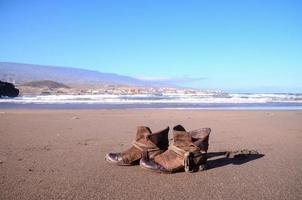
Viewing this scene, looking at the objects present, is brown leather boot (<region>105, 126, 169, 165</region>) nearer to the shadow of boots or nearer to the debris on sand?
the shadow of boots

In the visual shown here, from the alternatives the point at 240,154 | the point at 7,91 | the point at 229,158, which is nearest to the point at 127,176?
the point at 229,158

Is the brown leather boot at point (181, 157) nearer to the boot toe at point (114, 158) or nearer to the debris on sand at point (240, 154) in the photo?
the boot toe at point (114, 158)

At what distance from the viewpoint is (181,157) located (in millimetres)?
3590

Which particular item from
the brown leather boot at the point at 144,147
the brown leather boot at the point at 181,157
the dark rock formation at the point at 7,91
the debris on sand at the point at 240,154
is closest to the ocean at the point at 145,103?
the dark rock formation at the point at 7,91

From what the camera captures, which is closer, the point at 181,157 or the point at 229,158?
the point at 181,157

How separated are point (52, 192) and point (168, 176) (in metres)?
1.06

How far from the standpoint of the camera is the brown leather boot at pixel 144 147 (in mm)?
3869

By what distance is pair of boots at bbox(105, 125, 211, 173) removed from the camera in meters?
3.55

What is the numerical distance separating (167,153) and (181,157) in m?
0.16

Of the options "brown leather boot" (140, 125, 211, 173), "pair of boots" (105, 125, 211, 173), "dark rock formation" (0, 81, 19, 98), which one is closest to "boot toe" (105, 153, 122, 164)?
"pair of boots" (105, 125, 211, 173)

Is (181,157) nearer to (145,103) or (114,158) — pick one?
(114,158)

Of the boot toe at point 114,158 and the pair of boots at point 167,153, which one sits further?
the boot toe at point 114,158

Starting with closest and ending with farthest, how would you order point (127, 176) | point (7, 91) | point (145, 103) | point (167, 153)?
point (127, 176) < point (167, 153) < point (145, 103) < point (7, 91)

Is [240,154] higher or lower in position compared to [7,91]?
lower
